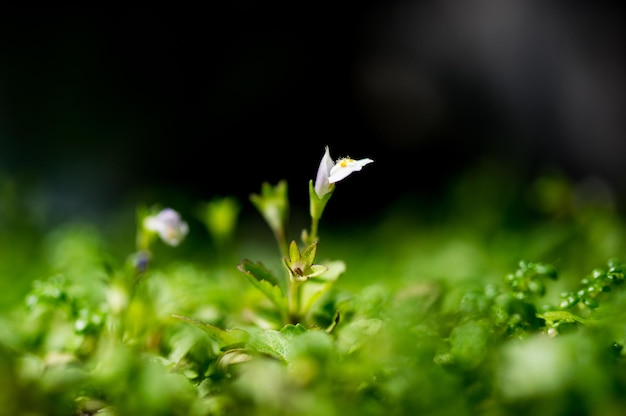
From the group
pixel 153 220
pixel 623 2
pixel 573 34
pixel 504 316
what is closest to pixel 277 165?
pixel 573 34

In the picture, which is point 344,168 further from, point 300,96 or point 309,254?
point 300,96

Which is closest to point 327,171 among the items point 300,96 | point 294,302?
point 294,302

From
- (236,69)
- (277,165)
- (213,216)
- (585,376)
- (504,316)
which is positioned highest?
(236,69)

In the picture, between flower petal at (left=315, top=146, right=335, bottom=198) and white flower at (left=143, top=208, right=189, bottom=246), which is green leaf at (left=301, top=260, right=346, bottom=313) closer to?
flower petal at (left=315, top=146, right=335, bottom=198)

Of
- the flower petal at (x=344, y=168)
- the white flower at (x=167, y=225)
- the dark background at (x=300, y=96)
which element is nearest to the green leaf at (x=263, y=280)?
the flower petal at (x=344, y=168)

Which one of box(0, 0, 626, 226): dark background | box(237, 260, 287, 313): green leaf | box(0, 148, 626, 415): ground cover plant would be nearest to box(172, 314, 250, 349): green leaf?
box(0, 148, 626, 415): ground cover plant

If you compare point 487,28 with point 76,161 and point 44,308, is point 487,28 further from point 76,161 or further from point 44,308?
point 44,308
